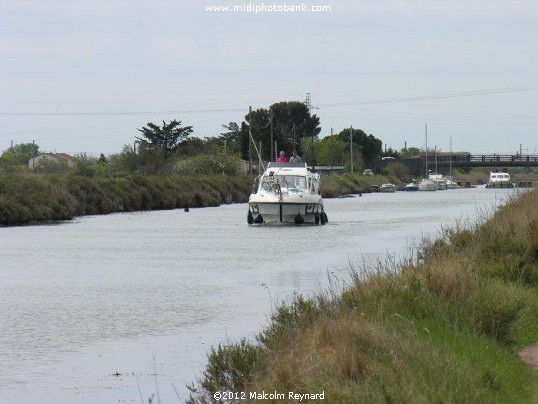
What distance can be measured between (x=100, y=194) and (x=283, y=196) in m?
17.3

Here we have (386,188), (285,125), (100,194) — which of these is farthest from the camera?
(285,125)

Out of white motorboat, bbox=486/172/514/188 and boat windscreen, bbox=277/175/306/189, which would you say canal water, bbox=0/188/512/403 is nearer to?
boat windscreen, bbox=277/175/306/189

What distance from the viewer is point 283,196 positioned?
154ft

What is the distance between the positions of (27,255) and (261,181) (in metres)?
17.1

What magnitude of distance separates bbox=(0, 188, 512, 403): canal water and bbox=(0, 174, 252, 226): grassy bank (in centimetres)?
517

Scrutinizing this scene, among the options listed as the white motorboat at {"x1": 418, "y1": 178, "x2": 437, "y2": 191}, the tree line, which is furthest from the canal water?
the white motorboat at {"x1": 418, "y1": 178, "x2": 437, "y2": 191}

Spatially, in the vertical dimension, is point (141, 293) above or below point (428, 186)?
above

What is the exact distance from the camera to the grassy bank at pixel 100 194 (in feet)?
168

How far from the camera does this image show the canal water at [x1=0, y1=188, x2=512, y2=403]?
13.8 metres

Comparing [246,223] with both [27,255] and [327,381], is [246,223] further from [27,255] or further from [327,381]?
[327,381]

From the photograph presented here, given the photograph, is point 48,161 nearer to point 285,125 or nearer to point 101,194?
point 101,194

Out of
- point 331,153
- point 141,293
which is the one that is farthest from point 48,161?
point 141,293

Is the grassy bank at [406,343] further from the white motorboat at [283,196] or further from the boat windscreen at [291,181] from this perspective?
the boat windscreen at [291,181]

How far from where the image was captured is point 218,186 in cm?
7938
